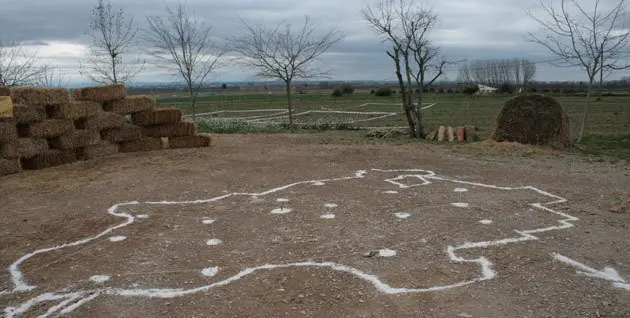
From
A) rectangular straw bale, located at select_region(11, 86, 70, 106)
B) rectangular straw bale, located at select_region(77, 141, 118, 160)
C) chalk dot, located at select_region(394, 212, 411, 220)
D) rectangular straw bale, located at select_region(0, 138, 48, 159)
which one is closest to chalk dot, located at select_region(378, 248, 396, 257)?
chalk dot, located at select_region(394, 212, 411, 220)

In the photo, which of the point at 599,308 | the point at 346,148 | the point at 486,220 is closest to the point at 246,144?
the point at 346,148

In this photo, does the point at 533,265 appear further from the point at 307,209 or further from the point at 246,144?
the point at 246,144

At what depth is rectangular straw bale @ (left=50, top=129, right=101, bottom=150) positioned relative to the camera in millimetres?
9203

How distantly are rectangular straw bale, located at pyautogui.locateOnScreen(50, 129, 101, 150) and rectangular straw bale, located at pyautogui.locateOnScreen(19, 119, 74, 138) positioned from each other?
10 centimetres

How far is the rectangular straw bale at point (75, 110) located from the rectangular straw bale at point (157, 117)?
1.00 m

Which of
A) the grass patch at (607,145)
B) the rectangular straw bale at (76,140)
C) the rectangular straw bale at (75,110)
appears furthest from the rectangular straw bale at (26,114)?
the grass patch at (607,145)

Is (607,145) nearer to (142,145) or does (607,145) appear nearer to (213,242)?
(142,145)

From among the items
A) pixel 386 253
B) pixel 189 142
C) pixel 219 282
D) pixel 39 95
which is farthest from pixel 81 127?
pixel 386 253

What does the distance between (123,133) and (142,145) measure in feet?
1.66

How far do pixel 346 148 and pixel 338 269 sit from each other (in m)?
6.79

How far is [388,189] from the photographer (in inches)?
267

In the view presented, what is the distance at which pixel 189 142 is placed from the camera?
11.3m

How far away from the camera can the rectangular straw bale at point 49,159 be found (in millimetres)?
8875

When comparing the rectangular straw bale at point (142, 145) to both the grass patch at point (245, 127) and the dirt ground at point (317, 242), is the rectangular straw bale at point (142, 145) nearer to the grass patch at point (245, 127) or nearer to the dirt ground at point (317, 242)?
the dirt ground at point (317, 242)
